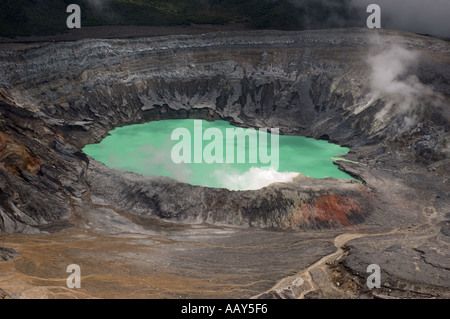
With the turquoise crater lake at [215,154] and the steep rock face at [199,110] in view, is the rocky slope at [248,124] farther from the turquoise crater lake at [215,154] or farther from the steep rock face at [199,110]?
the turquoise crater lake at [215,154]

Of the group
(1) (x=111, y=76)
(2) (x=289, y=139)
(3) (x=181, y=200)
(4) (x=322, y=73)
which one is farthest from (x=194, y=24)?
(3) (x=181, y=200)

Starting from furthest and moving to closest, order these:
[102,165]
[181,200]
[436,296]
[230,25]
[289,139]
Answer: [230,25] → [289,139] → [102,165] → [181,200] → [436,296]

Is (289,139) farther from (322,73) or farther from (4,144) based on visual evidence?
(4,144)

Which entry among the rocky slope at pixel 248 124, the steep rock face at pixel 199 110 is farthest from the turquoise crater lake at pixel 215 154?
the steep rock face at pixel 199 110

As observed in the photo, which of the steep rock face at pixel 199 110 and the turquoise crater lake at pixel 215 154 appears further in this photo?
the turquoise crater lake at pixel 215 154

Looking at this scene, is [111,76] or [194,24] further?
[194,24]

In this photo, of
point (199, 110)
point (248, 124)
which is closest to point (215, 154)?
point (248, 124)

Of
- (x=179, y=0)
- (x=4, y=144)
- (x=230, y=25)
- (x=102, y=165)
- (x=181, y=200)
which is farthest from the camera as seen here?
(x=179, y=0)
